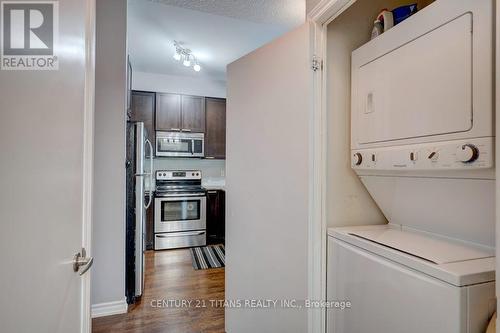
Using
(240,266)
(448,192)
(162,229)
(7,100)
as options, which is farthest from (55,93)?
(162,229)

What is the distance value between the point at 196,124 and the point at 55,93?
363 cm

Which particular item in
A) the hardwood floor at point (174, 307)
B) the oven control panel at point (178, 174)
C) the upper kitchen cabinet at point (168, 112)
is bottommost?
the hardwood floor at point (174, 307)

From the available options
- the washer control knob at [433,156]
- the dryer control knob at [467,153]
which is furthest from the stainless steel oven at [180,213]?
the dryer control knob at [467,153]

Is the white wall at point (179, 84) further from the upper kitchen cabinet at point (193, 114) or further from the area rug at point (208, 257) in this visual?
the area rug at point (208, 257)

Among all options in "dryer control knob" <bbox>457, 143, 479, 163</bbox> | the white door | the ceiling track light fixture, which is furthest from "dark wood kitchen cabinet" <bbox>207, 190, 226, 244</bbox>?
"dryer control knob" <bbox>457, 143, 479, 163</bbox>

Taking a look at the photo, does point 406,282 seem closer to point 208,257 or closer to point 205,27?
point 205,27

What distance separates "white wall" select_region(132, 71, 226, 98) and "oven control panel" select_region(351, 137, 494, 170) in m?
3.53

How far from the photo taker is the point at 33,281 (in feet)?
2.04

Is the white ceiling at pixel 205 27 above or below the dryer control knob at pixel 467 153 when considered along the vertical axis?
above

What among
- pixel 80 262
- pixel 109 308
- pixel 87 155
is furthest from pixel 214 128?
pixel 80 262

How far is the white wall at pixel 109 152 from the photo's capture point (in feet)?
7.20

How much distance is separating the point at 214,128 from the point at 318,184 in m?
3.20

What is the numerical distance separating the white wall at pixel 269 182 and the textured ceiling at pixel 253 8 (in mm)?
359

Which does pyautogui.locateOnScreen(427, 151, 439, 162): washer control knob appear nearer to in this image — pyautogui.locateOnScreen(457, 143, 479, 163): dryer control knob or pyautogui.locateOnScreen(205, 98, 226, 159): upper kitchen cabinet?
pyautogui.locateOnScreen(457, 143, 479, 163): dryer control knob
